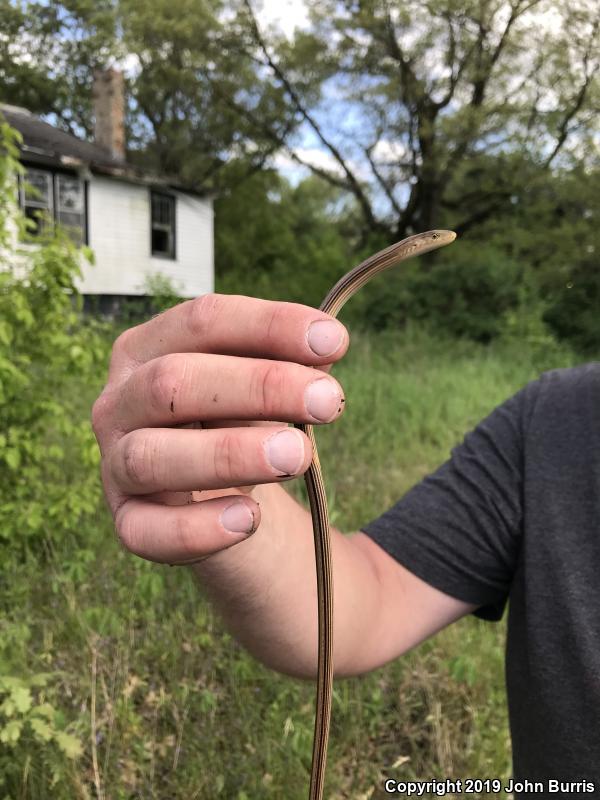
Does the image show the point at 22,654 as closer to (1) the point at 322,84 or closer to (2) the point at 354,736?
(2) the point at 354,736

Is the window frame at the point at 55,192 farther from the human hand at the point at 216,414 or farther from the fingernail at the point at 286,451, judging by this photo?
the fingernail at the point at 286,451

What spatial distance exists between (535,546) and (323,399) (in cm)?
79

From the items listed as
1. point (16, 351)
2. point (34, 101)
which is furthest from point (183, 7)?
point (16, 351)

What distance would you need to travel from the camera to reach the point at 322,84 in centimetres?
1838

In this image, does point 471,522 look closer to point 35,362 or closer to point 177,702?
point 177,702

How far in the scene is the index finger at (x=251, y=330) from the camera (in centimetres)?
66

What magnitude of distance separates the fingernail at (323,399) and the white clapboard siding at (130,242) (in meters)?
13.0

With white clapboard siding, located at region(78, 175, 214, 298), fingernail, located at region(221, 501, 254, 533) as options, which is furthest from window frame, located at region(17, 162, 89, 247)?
fingernail, located at region(221, 501, 254, 533)

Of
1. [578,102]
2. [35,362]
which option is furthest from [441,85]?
[35,362]

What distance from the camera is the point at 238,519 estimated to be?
0.70 m

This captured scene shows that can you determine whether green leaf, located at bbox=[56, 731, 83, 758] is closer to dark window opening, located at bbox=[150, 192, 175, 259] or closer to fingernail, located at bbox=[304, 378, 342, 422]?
fingernail, located at bbox=[304, 378, 342, 422]

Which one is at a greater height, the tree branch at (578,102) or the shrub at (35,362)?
the tree branch at (578,102)

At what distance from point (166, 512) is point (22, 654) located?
168 cm

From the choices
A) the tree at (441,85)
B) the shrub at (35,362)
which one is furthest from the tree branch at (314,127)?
the shrub at (35,362)
